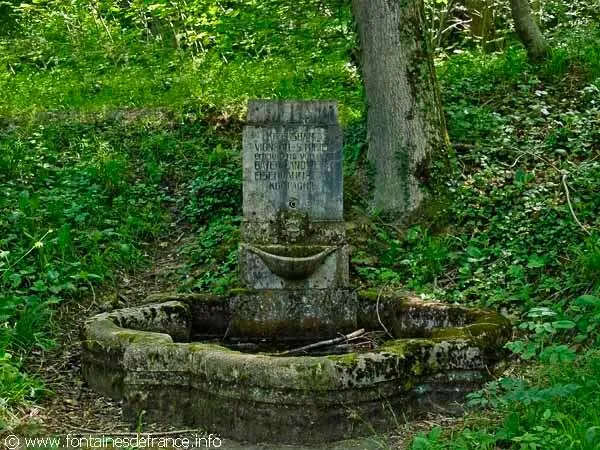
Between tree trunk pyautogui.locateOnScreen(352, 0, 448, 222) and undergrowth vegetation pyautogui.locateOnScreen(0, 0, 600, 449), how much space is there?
36 cm

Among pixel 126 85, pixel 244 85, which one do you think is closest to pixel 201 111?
pixel 244 85

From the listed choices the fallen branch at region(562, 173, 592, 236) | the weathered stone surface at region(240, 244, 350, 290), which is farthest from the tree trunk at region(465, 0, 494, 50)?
the weathered stone surface at region(240, 244, 350, 290)

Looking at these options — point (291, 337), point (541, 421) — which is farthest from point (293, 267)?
point (541, 421)

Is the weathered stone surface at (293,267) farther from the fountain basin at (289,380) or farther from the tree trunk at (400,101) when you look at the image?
the tree trunk at (400,101)

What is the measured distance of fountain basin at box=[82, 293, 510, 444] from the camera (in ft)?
16.0

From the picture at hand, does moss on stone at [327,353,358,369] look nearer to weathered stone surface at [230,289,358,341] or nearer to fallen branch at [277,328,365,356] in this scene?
fallen branch at [277,328,365,356]

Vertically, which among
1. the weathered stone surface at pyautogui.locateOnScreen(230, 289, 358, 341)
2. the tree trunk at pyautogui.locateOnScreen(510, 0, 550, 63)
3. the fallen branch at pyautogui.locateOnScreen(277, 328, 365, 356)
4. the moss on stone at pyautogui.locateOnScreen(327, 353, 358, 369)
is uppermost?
the tree trunk at pyautogui.locateOnScreen(510, 0, 550, 63)

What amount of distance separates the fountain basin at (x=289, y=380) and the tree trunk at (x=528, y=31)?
658cm

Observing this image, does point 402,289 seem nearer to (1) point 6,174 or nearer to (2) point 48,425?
(2) point 48,425

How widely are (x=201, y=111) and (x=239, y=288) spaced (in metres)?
5.96

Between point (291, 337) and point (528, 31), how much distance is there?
22.6 feet

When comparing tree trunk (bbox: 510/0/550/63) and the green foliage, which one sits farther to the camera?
tree trunk (bbox: 510/0/550/63)

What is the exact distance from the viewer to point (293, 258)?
20.8 ft

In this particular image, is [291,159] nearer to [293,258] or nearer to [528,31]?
[293,258]
